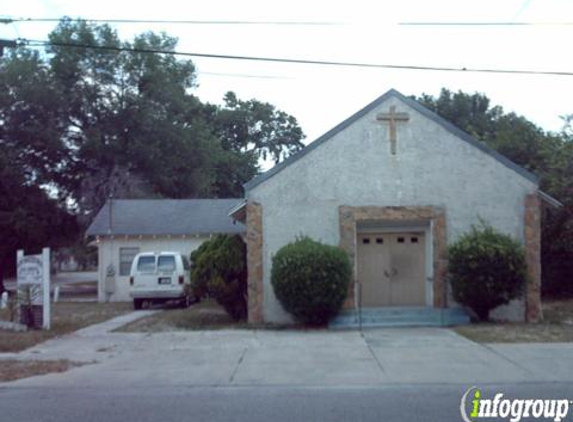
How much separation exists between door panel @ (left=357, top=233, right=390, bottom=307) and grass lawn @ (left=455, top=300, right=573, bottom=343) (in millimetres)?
2950

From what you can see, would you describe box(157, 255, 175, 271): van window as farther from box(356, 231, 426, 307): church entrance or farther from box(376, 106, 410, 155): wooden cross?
box(376, 106, 410, 155): wooden cross

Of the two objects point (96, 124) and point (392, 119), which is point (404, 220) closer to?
point (392, 119)

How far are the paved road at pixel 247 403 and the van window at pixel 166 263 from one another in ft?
49.9

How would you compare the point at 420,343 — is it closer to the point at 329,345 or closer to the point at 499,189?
the point at 329,345

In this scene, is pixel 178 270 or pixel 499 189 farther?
pixel 178 270

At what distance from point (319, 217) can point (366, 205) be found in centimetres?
127

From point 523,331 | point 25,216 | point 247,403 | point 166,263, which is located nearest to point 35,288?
point 166,263

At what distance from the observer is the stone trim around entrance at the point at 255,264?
62.8ft

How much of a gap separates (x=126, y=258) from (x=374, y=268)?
15.0 metres

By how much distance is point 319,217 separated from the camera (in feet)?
63.4

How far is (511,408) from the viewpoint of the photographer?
9.12 meters

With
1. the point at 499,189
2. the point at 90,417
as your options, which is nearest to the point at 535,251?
the point at 499,189

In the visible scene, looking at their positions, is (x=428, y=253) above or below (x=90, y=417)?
above

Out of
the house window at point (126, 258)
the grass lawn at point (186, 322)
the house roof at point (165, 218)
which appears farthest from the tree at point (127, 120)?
the grass lawn at point (186, 322)
